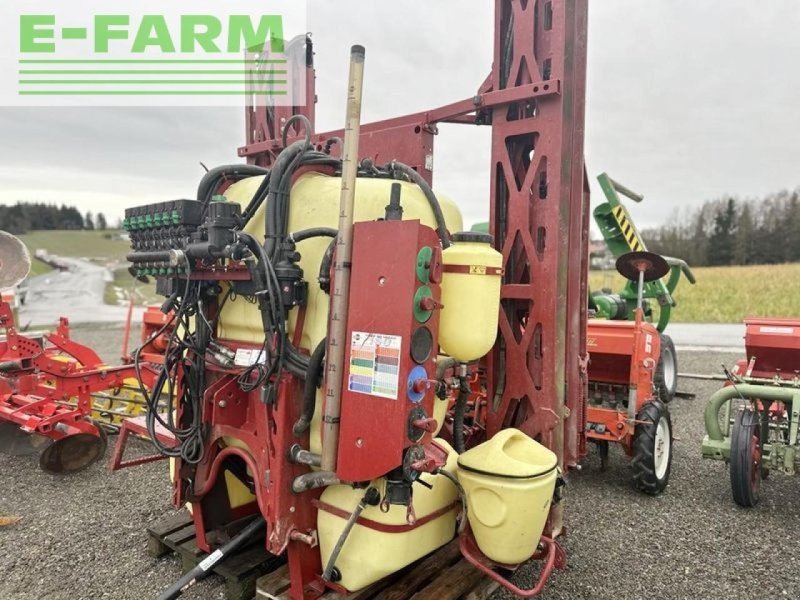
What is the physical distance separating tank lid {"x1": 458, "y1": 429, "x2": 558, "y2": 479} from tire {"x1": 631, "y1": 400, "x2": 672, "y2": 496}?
2.12 meters

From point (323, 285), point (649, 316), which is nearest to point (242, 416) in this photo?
point (323, 285)

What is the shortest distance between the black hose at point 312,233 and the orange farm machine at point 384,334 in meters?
0.01

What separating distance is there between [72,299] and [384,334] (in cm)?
2594

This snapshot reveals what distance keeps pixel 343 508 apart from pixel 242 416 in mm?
693

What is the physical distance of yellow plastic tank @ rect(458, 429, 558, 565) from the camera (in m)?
2.45

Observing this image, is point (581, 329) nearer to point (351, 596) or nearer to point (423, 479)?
point (423, 479)

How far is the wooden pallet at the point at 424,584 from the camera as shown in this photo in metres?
2.66

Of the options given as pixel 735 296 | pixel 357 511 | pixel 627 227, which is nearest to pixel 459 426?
pixel 357 511

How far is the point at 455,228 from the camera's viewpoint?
3.03 meters

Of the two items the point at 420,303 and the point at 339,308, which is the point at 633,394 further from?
the point at 339,308

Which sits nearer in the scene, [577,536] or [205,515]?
[205,515]

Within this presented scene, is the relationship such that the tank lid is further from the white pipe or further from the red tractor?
the red tractor

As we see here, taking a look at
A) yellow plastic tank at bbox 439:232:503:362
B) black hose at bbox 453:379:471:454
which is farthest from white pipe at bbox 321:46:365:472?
black hose at bbox 453:379:471:454

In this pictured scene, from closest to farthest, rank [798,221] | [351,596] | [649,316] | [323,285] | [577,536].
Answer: [323,285] < [351,596] < [577,536] < [649,316] < [798,221]
